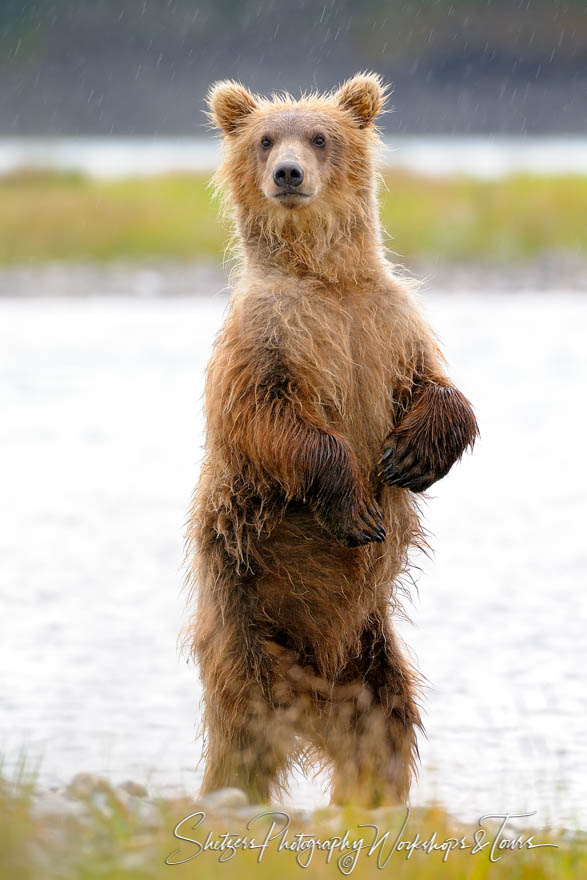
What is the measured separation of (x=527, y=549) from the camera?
877cm

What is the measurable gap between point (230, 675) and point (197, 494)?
2.12ft

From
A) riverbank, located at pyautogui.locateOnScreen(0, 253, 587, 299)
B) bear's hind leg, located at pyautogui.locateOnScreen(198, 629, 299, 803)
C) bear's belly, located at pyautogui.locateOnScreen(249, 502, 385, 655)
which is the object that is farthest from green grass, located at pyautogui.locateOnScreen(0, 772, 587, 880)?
riverbank, located at pyautogui.locateOnScreen(0, 253, 587, 299)

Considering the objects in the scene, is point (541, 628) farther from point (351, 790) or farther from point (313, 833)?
point (313, 833)

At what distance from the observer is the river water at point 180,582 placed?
557 centimetres

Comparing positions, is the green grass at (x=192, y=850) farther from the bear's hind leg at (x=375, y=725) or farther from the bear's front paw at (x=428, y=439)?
the bear's front paw at (x=428, y=439)

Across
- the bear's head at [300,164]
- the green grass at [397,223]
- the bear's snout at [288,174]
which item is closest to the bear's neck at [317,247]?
the bear's head at [300,164]

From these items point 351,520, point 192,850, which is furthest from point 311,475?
point 192,850

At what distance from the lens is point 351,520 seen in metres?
4.40

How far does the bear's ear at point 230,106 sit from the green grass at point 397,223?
65.9ft

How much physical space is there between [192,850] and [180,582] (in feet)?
16.4

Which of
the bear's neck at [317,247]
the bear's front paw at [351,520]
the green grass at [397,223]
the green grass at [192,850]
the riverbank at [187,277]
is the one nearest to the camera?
the green grass at [192,850]

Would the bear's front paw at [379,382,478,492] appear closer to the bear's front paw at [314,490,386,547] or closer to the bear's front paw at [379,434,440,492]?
the bear's front paw at [379,434,440,492]

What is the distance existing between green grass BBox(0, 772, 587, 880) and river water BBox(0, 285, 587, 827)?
265 millimetres

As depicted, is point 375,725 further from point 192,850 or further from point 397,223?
point 397,223
